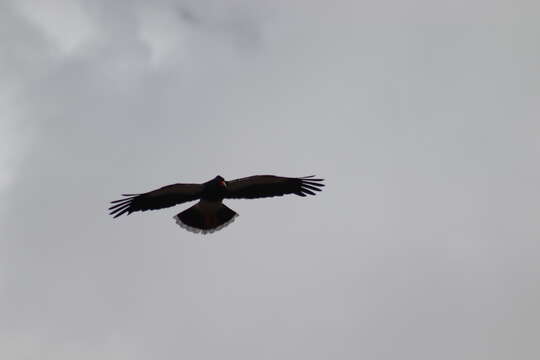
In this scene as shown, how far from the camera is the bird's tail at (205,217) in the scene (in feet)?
76.2

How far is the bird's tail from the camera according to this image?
23.2 m

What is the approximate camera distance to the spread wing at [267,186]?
2375cm

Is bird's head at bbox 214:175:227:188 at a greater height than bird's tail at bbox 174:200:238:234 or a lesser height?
greater

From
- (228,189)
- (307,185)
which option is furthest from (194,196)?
(307,185)

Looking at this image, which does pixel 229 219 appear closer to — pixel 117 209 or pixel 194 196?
pixel 194 196

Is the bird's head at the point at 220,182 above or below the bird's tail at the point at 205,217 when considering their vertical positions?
above

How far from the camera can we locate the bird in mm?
23297

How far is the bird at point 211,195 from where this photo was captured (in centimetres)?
2330

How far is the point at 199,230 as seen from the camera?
23188 mm

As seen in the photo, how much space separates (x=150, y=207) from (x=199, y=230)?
1.76 m

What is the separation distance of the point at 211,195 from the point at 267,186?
173cm

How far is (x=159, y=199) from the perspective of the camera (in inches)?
944

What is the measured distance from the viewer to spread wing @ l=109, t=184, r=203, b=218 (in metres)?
23.8

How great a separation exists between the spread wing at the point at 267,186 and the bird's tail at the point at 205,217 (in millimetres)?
518
